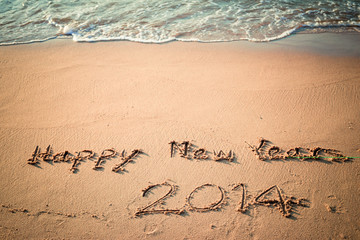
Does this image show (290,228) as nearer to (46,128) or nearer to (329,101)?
(329,101)

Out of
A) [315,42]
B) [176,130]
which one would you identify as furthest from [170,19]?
[176,130]

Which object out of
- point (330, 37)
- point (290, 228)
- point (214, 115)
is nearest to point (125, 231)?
point (290, 228)

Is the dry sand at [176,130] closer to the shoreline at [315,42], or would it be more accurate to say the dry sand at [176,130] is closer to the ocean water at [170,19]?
the shoreline at [315,42]

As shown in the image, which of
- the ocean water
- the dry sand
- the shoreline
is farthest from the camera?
the ocean water

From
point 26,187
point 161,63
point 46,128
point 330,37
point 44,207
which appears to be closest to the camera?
point 44,207

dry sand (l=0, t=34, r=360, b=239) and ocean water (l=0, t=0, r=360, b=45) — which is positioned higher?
ocean water (l=0, t=0, r=360, b=45)

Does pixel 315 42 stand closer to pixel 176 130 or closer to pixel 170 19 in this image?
pixel 170 19

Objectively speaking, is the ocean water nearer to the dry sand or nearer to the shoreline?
the shoreline

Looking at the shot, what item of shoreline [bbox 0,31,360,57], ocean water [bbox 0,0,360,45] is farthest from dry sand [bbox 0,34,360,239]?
ocean water [bbox 0,0,360,45]
